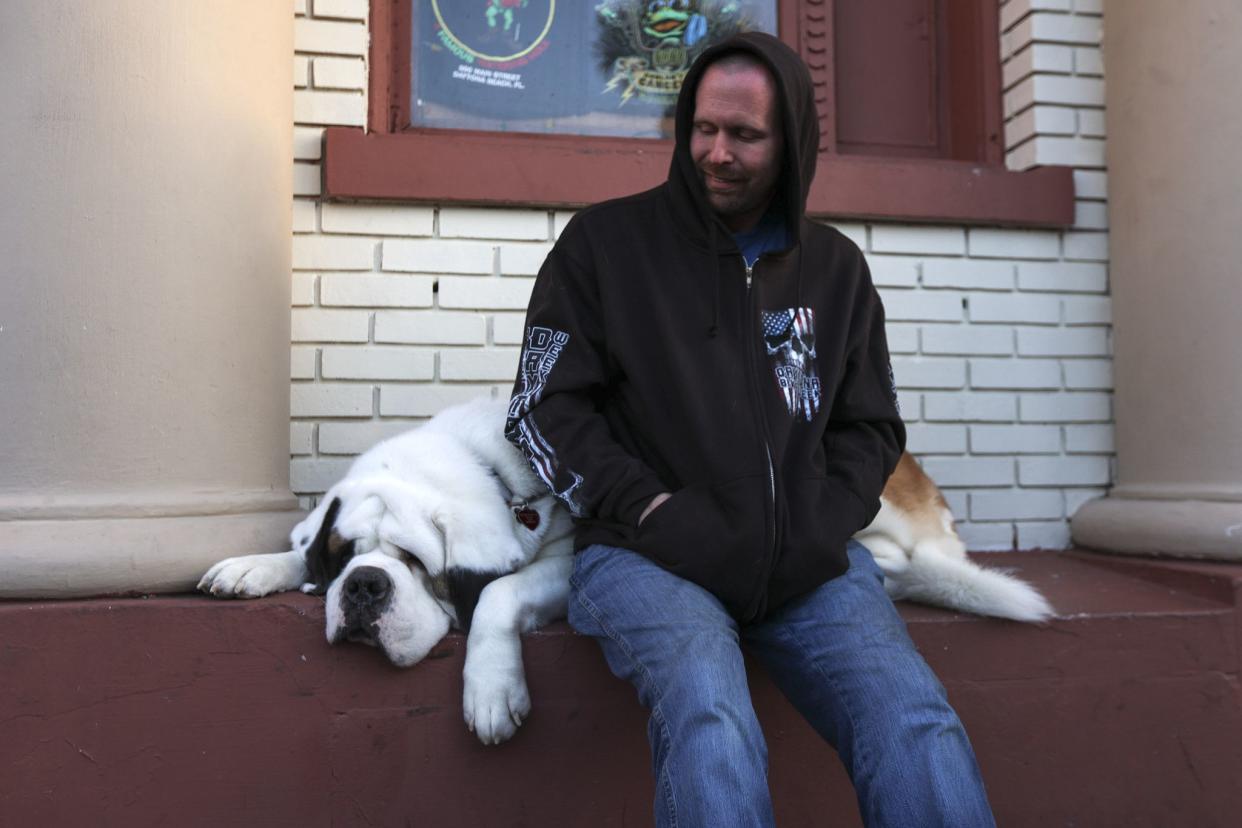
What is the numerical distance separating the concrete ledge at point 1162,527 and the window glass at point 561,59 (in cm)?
238

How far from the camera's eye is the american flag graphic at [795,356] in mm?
2639

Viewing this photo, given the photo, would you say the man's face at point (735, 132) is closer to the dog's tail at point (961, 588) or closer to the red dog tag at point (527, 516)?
the red dog tag at point (527, 516)

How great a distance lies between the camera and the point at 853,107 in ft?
14.9

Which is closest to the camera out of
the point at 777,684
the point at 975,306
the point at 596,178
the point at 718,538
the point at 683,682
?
the point at 683,682

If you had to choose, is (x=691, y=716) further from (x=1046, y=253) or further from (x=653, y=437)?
(x=1046, y=253)

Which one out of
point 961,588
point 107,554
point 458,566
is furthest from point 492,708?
point 961,588

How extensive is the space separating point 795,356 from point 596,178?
A: 1644 mm

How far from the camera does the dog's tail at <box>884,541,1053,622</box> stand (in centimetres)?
299

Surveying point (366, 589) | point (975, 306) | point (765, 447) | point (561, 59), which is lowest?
point (366, 589)

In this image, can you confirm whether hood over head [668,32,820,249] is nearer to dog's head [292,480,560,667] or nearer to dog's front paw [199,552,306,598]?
dog's head [292,480,560,667]

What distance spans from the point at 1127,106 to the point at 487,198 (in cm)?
258

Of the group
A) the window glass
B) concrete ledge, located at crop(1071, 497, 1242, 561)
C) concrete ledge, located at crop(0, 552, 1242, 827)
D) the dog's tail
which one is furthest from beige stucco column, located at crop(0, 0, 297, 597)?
concrete ledge, located at crop(1071, 497, 1242, 561)

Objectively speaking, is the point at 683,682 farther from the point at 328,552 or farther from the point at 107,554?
the point at 107,554

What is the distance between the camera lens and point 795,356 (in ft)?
8.76
